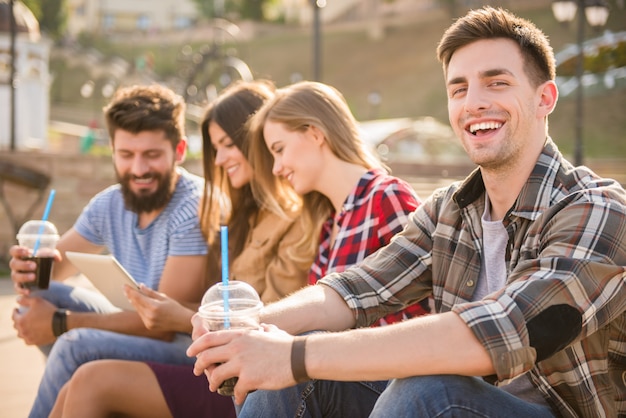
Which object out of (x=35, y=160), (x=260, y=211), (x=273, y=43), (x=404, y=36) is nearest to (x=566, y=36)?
(x=404, y=36)

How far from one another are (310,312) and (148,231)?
156cm

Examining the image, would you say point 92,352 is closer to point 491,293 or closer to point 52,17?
point 491,293

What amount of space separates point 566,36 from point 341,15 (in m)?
19.5

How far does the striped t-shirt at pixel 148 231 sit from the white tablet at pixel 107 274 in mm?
312

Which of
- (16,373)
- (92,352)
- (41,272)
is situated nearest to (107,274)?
(92,352)

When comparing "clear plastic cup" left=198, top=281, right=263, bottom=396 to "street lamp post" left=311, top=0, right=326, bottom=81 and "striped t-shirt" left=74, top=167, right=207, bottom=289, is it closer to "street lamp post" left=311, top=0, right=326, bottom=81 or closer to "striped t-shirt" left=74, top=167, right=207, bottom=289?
"striped t-shirt" left=74, top=167, right=207, bottom=289

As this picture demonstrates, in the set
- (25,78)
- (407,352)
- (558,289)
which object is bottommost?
(407,352)

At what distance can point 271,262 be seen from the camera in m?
3.47

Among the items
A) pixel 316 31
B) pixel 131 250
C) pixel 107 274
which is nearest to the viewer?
pixel 107 274

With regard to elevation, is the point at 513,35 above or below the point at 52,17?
below

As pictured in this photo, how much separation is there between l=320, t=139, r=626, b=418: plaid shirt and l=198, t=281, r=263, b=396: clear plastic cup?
51cm

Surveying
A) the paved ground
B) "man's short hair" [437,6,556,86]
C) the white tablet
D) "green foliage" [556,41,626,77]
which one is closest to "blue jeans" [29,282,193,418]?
the white tablet

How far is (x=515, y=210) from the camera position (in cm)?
217

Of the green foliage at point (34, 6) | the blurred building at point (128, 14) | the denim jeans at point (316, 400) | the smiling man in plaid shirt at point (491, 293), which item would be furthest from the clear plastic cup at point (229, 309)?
the blurred building at point (128, 14)
